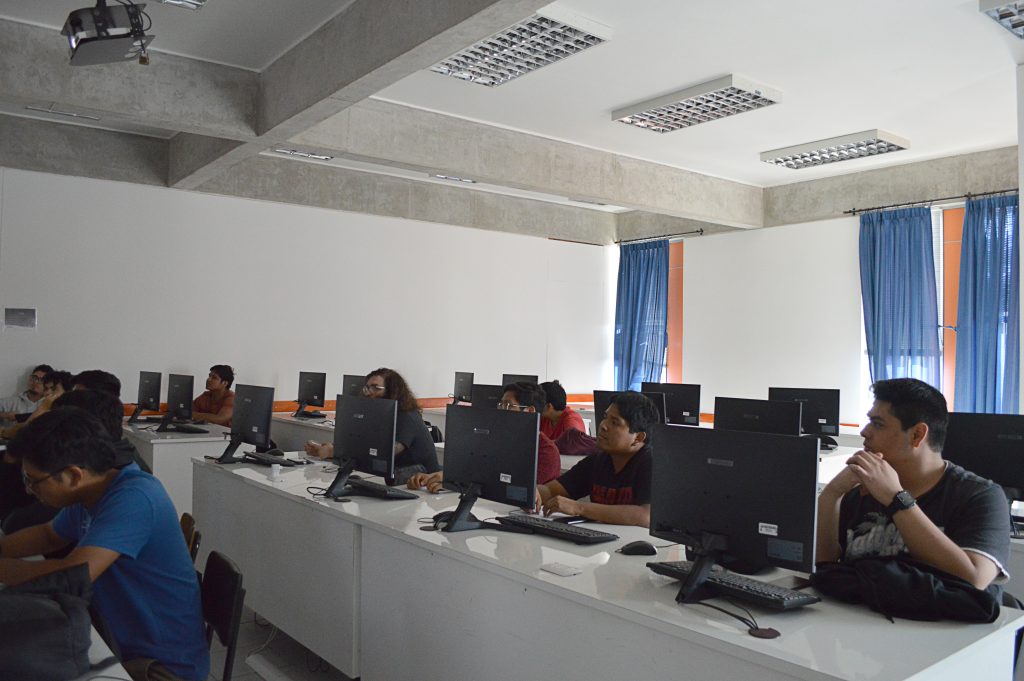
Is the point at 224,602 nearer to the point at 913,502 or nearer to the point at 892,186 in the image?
the point at 913,502

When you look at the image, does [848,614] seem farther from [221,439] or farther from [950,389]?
[950,389]

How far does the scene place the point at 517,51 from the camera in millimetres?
4902

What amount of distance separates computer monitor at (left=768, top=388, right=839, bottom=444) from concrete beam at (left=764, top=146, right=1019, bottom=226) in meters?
2.66

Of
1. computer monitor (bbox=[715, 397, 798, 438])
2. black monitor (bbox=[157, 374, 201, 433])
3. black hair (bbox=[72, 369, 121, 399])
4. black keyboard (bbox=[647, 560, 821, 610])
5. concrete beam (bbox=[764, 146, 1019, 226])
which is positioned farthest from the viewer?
concrete beam (bbox=[764, 146, 1019, 226])

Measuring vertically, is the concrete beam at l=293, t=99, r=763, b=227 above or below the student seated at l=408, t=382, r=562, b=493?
above

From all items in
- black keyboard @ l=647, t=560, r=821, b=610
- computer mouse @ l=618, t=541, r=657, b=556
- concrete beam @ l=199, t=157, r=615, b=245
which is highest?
concrete beam @ l=199, t=157, r=615, b=245

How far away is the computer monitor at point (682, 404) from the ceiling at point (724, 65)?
83.1 inches

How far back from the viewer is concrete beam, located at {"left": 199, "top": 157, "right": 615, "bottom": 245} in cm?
805

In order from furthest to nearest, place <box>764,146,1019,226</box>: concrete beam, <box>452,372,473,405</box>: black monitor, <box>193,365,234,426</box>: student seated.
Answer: <box>452,372,473,405</box>: black monitor < <box>193,365,234,426</box>: student seated < <box>764,146,1019,226</box>: concrete beam

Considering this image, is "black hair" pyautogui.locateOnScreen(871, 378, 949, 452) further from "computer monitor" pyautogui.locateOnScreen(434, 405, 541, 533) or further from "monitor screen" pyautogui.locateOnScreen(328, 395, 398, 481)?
Answer: "monitor screen" pyautogui.locateOnScreen(328, 395, 398, 481)

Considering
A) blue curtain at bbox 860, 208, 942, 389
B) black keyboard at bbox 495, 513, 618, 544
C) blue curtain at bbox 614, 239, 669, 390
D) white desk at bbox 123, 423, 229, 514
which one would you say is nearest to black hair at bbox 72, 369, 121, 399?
white desk at bbox 123, 423, 229, 514

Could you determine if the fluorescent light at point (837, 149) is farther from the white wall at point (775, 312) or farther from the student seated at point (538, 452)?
the student seated at point (538, 452)

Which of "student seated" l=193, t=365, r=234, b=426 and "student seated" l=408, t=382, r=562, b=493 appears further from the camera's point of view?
"student seated" l=193, t=365, r=234, b=426

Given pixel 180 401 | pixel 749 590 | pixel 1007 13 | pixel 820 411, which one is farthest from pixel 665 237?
pixel 749 590
